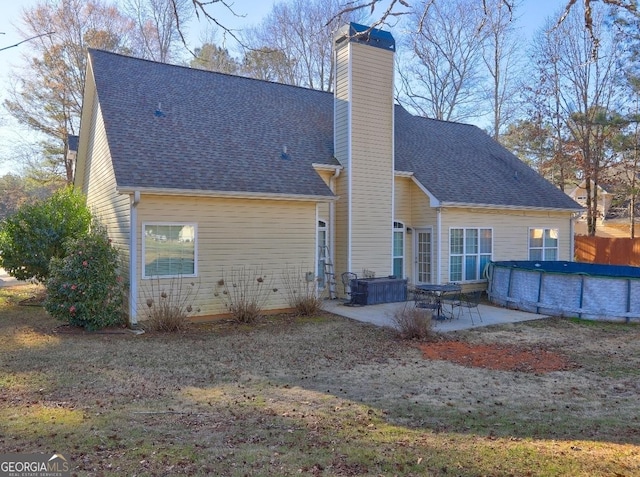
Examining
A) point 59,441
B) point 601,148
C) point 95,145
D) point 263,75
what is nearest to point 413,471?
point 59,441

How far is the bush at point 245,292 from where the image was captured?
1016 centimetres

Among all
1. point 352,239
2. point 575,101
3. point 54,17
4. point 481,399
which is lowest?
point 481,399

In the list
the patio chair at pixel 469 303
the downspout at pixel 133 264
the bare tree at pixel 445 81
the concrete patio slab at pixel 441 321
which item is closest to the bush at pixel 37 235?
the downspout at pixel 133 264

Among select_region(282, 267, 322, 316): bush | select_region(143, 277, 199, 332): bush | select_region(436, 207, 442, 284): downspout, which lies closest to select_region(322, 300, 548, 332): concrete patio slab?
select_region(282, 267, 322, 316): bush

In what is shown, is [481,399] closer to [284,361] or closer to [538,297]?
[284,361]

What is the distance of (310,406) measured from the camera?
518 cm

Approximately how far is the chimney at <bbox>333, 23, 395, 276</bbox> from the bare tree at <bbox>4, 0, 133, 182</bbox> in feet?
57.5

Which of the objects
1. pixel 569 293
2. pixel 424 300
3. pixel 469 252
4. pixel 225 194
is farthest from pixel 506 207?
pixel 225 194

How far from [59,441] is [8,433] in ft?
2.00

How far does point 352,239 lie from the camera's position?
41.6 ft

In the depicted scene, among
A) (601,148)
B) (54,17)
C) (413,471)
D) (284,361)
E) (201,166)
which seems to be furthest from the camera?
(601,148)

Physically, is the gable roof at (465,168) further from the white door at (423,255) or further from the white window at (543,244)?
the white door at (423,255)

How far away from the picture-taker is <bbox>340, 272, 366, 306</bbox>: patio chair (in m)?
12.3

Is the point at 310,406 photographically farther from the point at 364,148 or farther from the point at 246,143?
the point at 364,148
